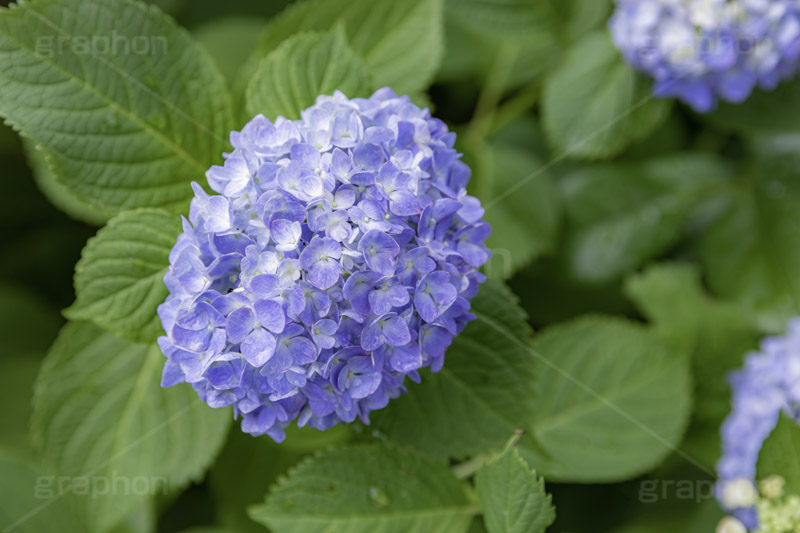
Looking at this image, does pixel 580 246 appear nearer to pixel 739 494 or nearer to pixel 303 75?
pixel 739 494

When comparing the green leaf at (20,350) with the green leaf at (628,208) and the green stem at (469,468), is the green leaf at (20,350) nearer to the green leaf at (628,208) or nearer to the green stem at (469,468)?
the green stem at (469,468)

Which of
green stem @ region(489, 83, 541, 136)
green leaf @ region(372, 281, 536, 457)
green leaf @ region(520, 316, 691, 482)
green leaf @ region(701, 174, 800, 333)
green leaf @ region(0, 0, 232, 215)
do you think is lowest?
green leaf @ region(520, 316, 691, 482)

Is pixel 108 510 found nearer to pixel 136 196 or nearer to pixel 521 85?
pixel 136 196

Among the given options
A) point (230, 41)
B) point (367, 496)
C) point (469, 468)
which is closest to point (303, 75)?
point (367, 496)

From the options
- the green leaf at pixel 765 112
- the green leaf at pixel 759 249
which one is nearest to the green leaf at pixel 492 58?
the green leaf at pixel 765 112

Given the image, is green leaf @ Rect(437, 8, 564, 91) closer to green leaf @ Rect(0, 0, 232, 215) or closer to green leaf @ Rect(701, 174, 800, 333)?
green leaf @ Rect(701, 174, 800, 333)

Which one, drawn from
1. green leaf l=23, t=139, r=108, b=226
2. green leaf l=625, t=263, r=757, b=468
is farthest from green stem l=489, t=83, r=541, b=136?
green leaf l=23, t=139, r=108, b=226
